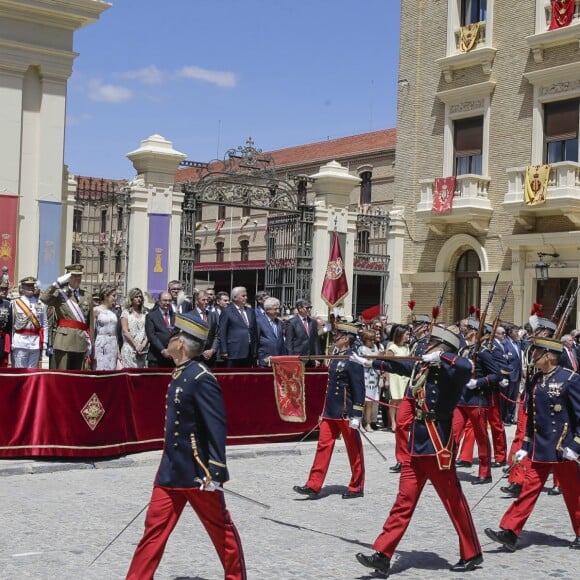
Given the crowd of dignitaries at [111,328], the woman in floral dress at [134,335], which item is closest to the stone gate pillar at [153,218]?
the crowd of dignitaries at [111,328]

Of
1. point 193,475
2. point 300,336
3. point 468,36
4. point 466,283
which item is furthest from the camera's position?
point 466,283

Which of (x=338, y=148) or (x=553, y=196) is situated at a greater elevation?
(x=338, y=148)

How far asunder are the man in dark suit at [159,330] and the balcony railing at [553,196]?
45.1 feet

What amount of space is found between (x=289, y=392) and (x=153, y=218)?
981cm

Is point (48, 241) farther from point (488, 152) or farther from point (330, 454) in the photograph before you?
point (488, 152)

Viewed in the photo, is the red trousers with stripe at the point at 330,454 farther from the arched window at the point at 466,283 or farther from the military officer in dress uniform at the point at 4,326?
the arched window at the point at 466,283

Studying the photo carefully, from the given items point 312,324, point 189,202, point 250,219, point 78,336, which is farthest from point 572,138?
point 250,219

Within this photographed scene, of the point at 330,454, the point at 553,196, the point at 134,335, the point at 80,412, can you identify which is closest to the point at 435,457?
the point at 330,454

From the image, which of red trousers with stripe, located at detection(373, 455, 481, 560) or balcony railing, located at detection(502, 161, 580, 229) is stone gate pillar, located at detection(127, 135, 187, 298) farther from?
red trousers with stripe, located at detection(373, 455, 481, 560)

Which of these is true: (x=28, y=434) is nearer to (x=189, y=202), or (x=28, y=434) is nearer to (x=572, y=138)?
(x=189, y=202)

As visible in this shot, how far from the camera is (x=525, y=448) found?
28.5 feet

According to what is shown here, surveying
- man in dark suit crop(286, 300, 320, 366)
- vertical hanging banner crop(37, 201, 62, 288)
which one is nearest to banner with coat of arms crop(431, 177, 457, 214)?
vertical hanging banner crop(37, 201, 62, 288)

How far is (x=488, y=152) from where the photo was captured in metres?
27.5

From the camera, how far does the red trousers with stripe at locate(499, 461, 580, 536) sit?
824 centimetres
